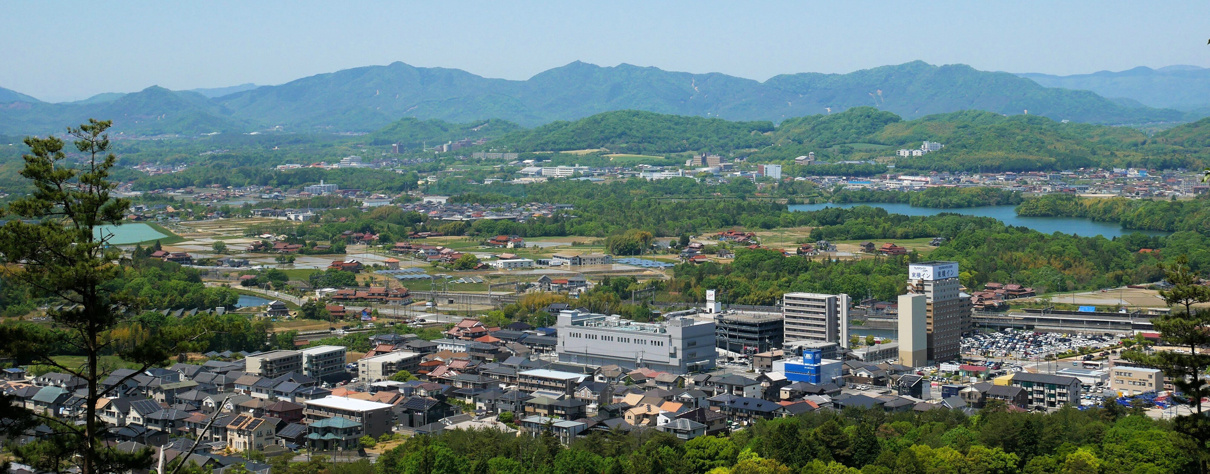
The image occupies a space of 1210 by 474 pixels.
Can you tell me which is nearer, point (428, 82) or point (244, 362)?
point (244, 362)

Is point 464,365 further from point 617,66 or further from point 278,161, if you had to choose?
point 617,66

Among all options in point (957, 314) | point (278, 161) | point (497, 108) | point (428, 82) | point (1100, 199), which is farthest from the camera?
point (428, 82)

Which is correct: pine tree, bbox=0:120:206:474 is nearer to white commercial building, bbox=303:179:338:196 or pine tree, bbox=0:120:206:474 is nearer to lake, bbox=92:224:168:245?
lake, bbox=92:224:168:245

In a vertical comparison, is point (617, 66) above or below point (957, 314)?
above

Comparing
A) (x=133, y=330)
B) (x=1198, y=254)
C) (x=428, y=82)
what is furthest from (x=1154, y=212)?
(x=428, y=82)

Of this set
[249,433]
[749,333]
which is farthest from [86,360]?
[749,333]

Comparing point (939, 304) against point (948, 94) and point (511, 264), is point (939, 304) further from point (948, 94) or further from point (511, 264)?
point (948, 94)

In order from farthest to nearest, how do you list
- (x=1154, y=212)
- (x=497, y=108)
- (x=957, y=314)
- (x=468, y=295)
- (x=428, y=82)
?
(x=428, y=82) → (x=497, y=108) → (x=1154, y=212) → (x=468, y=295) → (x=957, y=314)
